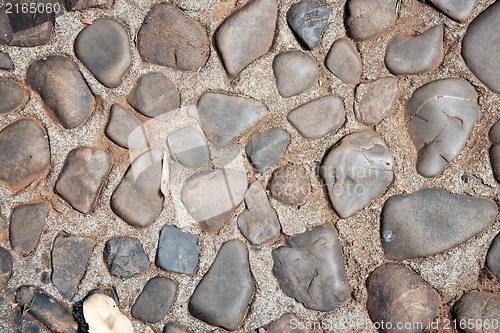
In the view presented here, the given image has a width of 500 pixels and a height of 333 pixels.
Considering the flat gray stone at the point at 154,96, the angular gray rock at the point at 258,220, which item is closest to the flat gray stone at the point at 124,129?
the flat gray stone at the point at 154,96

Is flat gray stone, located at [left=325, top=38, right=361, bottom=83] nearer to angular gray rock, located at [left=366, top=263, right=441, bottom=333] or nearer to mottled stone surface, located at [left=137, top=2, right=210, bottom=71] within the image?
mottled stone surface, located at [left=137, top=2, right=210, bottom=71]

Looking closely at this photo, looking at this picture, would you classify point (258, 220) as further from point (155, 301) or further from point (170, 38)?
point (170, 38)

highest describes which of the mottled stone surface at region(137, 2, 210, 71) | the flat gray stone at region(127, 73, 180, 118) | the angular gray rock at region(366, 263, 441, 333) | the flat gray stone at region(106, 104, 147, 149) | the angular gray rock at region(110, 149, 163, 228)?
the mottled stone surface at region(137, 2, 210, 71)

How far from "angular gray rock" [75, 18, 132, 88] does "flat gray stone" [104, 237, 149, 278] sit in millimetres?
609

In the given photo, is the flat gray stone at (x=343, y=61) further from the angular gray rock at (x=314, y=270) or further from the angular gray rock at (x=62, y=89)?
the angular gray rock at (x=62, y=89)

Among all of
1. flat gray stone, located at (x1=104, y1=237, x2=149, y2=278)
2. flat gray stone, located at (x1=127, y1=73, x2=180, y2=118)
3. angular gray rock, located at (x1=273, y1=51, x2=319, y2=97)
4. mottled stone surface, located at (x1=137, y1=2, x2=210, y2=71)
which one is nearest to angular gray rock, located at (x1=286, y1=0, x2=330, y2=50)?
angular gray rock, located at (x1=273, y1=51, x2=319, y2=97)

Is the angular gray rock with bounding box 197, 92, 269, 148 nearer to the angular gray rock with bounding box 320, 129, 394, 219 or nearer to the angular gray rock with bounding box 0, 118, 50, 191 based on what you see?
the angular gray rock with bounding box 320, 129, 394, 219

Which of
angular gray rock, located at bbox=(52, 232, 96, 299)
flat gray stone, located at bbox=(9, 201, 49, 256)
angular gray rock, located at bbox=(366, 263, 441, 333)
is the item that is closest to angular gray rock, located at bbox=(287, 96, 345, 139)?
angular gray rock, located at bbox=(366, 263, 441, 333)

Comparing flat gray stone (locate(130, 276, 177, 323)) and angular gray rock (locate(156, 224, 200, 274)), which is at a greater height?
angular gray rock (locate(156, 224, 200, 274))

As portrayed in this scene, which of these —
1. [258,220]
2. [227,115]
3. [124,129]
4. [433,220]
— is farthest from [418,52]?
[124,129]

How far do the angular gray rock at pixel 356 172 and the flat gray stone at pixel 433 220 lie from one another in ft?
0.36

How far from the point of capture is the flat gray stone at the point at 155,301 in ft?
4.82

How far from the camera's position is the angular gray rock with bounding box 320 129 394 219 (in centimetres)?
146

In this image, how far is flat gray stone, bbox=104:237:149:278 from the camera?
1479 millimetres
